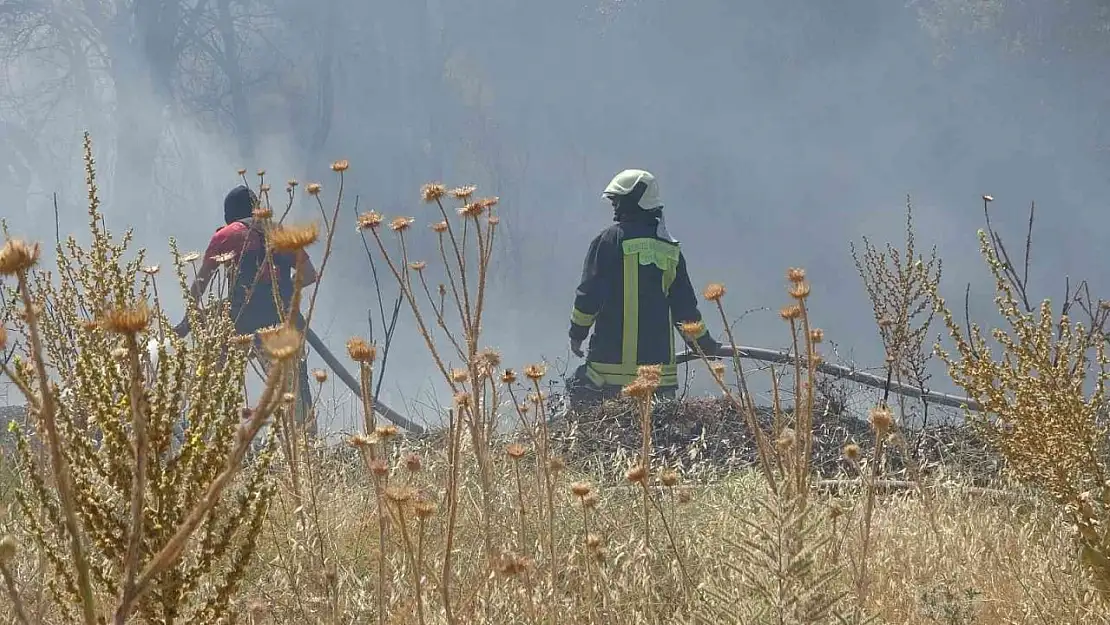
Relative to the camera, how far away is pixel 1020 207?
2761 centimetres

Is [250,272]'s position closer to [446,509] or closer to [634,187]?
[634,187]

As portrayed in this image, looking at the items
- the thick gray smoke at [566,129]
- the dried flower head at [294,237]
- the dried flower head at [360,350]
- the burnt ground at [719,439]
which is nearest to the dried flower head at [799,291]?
the dried flower head at [360,350]

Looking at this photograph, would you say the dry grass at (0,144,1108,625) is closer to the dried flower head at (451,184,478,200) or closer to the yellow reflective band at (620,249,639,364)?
the dried flower head at (451,184,478,200)

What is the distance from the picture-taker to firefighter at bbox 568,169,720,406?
5.73m

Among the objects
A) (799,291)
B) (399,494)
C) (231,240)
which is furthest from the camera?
(231,240)

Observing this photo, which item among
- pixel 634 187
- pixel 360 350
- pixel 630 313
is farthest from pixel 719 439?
pixel 360 350

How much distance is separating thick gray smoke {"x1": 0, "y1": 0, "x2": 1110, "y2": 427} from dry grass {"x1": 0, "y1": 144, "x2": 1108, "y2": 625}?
83.5 feet

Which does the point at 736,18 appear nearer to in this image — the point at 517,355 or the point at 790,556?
the point at 517,355

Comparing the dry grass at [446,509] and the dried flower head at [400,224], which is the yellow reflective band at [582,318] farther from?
the dried flower head at [400,224]

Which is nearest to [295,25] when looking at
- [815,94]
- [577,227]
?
[577,227]

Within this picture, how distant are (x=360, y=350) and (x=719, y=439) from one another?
3.80 metres

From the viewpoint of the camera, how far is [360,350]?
1.35m

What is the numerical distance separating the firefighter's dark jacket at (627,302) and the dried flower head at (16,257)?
5.03 meters

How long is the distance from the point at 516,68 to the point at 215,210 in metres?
14.1
